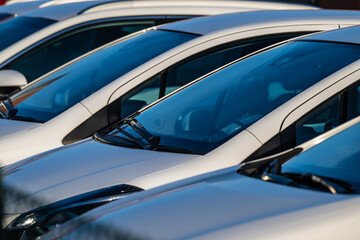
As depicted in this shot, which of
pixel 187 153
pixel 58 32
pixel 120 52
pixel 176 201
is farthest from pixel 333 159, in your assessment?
pixel 58 32

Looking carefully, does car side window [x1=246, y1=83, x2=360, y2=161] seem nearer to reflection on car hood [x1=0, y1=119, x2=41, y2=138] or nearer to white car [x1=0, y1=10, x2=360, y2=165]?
white car [x1=0, y1=10, x2=360, y2=165]

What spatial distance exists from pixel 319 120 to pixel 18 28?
4177 millimetres

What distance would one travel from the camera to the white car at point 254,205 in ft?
7.44

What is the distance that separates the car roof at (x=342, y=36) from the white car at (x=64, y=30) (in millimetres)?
2664

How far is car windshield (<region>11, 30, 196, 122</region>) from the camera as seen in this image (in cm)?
490

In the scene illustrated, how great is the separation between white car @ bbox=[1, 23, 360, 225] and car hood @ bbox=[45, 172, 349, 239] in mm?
585

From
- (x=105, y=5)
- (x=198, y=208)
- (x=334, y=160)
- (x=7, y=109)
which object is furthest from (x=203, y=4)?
(x=198, y=208)

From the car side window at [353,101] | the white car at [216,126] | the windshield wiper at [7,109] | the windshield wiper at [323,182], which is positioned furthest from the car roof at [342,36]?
the windshield wiper at [7,109]

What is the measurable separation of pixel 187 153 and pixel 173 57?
1326 millimetres

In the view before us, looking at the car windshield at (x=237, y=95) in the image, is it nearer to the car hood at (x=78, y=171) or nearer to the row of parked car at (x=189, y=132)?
the row of parked car at (x=189, y=132)

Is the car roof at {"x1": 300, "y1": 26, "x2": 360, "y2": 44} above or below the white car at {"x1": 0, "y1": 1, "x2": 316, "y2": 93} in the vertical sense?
above

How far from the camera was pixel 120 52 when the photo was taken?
17.4ft

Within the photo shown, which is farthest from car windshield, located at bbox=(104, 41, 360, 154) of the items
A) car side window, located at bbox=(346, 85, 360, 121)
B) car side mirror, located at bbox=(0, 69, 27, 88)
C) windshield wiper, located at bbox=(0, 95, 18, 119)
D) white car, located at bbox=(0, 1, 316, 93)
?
white car, located at bbox=(0, 1, 316, 93)

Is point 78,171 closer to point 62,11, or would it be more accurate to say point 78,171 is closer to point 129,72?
point 129,72
